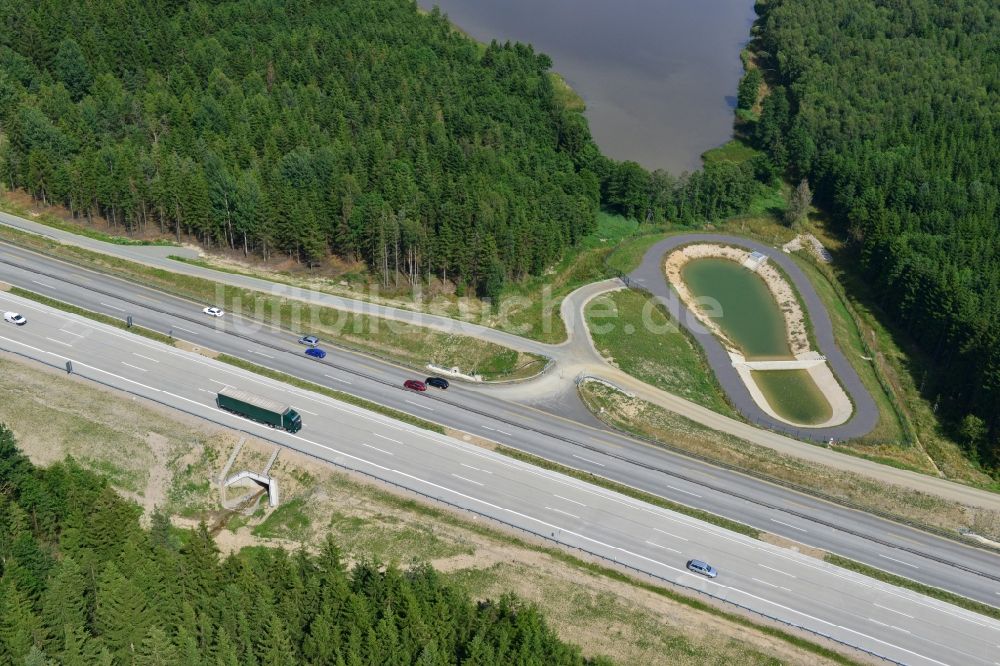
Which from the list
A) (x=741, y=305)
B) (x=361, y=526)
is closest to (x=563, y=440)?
(x=361, y=526)

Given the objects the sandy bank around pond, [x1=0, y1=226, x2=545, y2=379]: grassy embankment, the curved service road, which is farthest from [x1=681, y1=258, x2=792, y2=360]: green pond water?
[x1=0, y1=226, x2=545, y2=379]: grassy embankment

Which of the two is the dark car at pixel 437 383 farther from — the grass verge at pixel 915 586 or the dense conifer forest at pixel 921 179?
the dense conifer forest at pixel 921 179

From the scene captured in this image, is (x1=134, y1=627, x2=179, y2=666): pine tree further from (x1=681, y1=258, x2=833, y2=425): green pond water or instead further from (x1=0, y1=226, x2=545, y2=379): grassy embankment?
(x1=681, y1=258, x2=833, y2=425): green pond water

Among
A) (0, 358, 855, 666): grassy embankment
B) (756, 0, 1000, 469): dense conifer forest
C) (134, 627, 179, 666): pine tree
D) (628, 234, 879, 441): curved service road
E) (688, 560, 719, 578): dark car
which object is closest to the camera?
(134, 627, 179, 666): pine tree

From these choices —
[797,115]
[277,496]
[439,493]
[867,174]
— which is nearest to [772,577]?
[439,493]

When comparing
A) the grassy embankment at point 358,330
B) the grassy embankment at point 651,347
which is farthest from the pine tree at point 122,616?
the grassy embankment at point 651,347

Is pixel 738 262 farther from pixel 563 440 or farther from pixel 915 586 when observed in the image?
pixel 915 586
